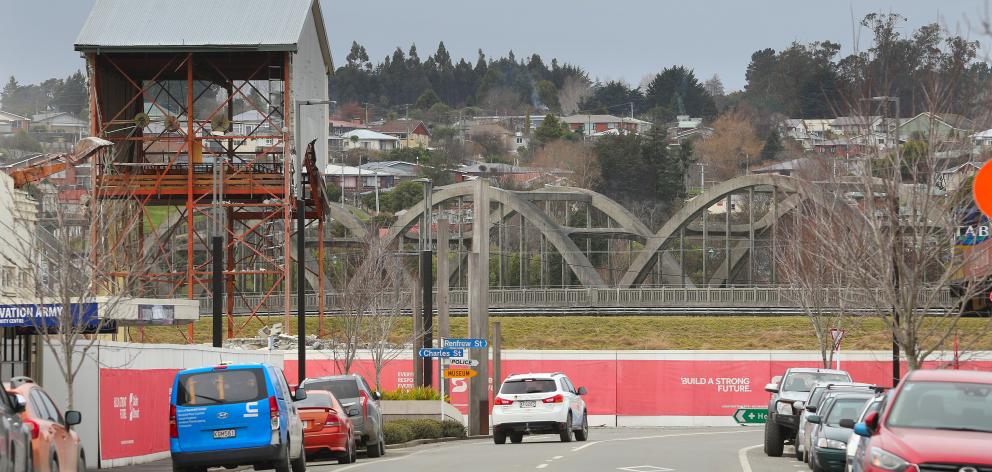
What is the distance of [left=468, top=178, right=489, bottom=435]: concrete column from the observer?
42.4 metres

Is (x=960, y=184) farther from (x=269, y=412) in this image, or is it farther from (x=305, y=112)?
(x=305, y=112)

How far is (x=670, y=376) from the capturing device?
49281 mm

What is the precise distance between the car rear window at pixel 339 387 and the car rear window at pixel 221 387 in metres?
7.58

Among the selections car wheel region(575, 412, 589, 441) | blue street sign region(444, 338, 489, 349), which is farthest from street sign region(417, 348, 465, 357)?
car wheel region(575, 412, 589, 441)

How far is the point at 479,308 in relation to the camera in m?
42.5

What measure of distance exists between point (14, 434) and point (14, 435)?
0.7 inches

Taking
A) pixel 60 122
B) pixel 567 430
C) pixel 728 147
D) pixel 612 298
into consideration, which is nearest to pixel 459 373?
pixel 567 430

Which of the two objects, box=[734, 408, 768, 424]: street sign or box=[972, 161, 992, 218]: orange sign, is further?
box=[734, 408, 768, 424]: street sign

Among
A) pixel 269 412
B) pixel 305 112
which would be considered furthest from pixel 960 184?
pixel 305 112

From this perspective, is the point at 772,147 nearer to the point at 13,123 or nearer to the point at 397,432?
the point at 13,123

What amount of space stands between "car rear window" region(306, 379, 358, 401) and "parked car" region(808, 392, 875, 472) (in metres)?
9.60

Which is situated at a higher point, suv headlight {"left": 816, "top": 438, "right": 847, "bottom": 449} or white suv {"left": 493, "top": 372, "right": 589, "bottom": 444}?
suv headlight {"left": 816, "top": 438, "right": 847, "bottom": 449}

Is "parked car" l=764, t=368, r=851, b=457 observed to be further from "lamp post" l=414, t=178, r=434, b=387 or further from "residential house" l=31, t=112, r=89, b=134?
"residential house" l=31, t=112, r=89, b=134

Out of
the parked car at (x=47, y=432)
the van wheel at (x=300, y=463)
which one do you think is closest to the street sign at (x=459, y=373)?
the van wheel at (x=300, y=463)
